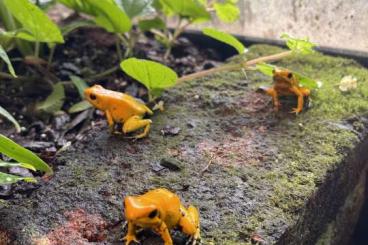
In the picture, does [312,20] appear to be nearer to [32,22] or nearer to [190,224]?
[32,22]

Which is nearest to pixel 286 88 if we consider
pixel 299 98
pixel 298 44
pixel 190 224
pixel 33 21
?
pixel 299 98

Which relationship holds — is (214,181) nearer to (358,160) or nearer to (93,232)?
(93,232)

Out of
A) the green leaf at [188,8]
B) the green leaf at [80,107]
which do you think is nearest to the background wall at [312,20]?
the green leaf at [188,8]

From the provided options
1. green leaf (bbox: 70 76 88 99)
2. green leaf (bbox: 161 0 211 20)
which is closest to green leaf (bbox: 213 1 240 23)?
green leaf (bbox: 161 0 211 20)

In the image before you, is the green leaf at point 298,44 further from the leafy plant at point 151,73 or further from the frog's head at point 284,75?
the leafy plant at point 151,73

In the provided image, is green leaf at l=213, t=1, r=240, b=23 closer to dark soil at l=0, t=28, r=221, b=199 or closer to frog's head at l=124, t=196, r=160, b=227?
dark soil at l=0, t=28, r=221, b=199

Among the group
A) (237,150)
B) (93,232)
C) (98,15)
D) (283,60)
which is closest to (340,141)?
(237,150)
